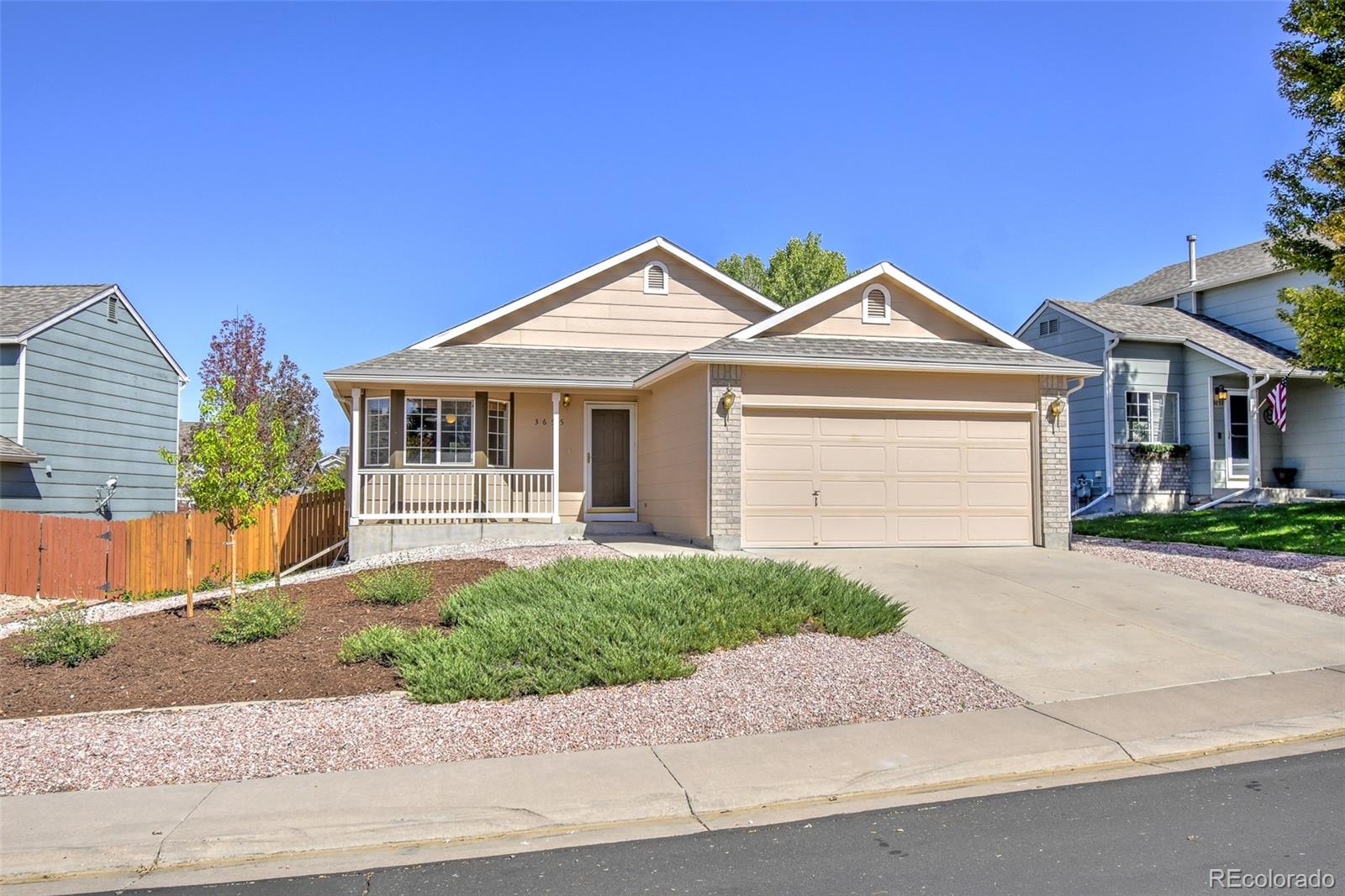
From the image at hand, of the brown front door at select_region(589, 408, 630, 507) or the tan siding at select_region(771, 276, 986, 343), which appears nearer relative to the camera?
the tan siding at select_region(771, 276, 986, 343)

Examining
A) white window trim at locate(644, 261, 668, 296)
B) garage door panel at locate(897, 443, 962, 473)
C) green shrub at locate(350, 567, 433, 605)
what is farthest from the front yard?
white window trim at locate(644, 261, 668, 296)

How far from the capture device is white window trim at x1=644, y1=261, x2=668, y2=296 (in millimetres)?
19344

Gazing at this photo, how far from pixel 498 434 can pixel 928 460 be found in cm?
790

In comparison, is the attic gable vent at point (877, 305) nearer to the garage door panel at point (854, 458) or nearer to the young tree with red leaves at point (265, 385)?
→ the garage door panel at point (854, 458)

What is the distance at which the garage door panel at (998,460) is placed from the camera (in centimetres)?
1537

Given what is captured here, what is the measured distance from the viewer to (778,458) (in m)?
14.8

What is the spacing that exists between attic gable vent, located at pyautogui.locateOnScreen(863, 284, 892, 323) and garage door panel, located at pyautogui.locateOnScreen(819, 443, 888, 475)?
2.58 meters

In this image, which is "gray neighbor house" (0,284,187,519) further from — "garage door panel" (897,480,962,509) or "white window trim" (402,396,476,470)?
"garage door panel" (897,480,962,509)

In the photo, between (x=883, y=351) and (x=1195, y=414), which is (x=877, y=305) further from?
(x=1195, y=414)

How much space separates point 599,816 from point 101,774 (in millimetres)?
3242

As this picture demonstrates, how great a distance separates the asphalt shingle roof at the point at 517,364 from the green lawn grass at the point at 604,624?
6426mm

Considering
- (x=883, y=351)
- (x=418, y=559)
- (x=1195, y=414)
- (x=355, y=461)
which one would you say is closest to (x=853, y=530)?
(x=883, y=351)

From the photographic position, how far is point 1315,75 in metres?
13.5

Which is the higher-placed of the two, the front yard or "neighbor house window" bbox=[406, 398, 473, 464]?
"neighbor house window" bbox=[406, 398, 473, 464]
